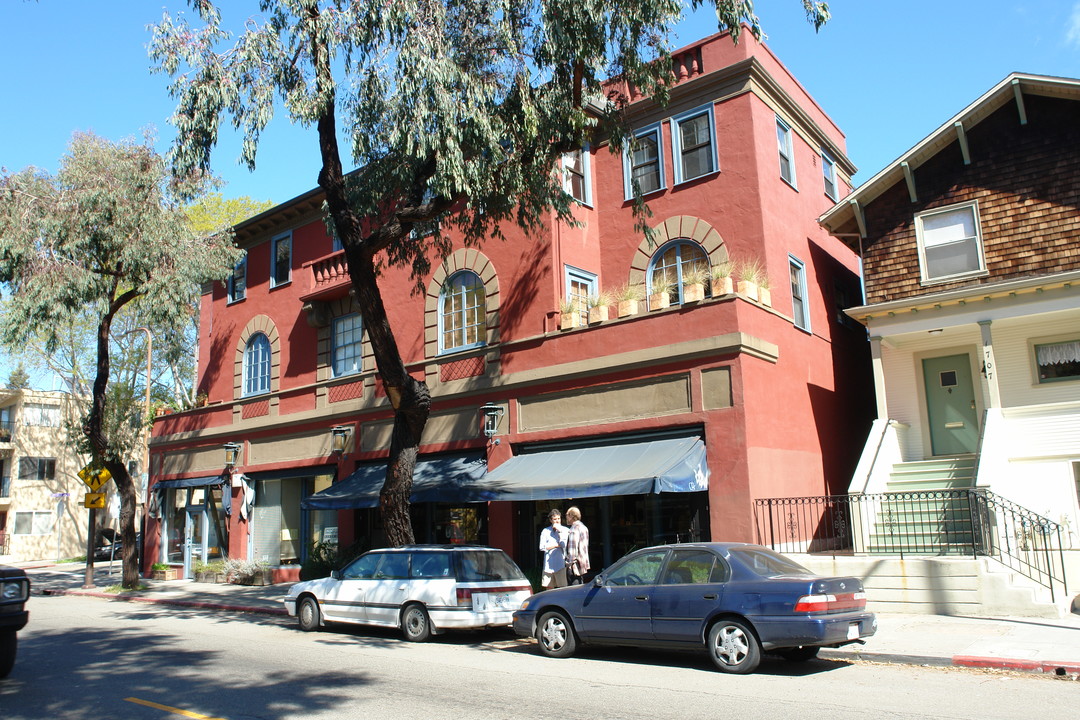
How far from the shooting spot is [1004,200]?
17.4m

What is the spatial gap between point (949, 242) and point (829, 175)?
5501 millimetres

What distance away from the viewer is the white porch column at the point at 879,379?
18.0 meters

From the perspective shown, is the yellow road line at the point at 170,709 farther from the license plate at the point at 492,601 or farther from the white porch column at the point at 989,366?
the white porch column at the point at 989,366

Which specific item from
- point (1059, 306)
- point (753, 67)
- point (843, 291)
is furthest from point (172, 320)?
point (1059, 306)

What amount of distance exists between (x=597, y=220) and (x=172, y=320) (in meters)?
11.9

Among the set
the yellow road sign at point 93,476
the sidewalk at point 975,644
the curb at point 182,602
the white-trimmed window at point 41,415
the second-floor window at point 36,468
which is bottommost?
the sidewalk at point 975,644

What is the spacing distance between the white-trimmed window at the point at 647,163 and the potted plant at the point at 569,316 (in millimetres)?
3516

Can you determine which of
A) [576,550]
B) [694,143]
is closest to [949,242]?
[694,143]

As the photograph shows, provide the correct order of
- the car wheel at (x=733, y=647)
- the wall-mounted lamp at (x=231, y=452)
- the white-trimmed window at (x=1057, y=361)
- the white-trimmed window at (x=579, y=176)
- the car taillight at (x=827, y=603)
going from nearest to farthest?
the car taillight at (x=827, y=603), the car wheel at (x=733, y=647), the white-trimmed window at (x=1057, y=361), the white-trimmed window at (x=579, y=176), the wall-mounted lamp at (x=231, y=452)

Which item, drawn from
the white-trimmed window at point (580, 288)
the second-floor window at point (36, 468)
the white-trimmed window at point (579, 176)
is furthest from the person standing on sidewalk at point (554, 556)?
the second-floor window at point (36, 468)

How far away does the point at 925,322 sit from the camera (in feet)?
58.3

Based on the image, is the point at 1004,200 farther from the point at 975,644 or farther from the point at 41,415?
the point at 41,415

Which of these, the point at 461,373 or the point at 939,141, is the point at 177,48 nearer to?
the point at 461,373

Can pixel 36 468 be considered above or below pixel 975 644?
above
